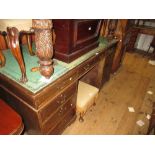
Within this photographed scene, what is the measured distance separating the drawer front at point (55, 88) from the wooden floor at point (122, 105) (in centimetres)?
106

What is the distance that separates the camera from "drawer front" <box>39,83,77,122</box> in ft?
5.17

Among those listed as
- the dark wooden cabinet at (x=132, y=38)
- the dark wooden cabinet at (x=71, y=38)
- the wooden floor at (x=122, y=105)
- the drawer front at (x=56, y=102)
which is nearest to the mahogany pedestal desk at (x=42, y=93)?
the drawer front at (x=56, y=102)

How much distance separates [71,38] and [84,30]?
0.33 meters

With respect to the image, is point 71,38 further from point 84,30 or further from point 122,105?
point 122,105

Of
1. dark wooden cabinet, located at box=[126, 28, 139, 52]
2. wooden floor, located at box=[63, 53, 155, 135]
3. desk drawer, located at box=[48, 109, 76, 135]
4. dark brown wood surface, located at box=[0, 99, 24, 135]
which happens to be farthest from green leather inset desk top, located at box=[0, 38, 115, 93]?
dark wooden cabinet, located at box=[126, 28, 139, 52]

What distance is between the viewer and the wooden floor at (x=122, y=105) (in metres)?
2.51

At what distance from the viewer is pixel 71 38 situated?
5.71 ft

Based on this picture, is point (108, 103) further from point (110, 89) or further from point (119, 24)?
point (119, 24)

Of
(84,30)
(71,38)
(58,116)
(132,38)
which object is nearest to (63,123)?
(58,116)

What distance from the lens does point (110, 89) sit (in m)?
3.57

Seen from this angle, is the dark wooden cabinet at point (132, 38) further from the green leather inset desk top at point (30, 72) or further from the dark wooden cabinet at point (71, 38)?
the green leather inset desk top at point (30, 72)

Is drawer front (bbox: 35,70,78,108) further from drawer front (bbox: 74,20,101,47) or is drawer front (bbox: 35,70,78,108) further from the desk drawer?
the desk drawer

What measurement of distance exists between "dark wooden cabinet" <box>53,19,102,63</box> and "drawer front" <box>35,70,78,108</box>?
0.22m
